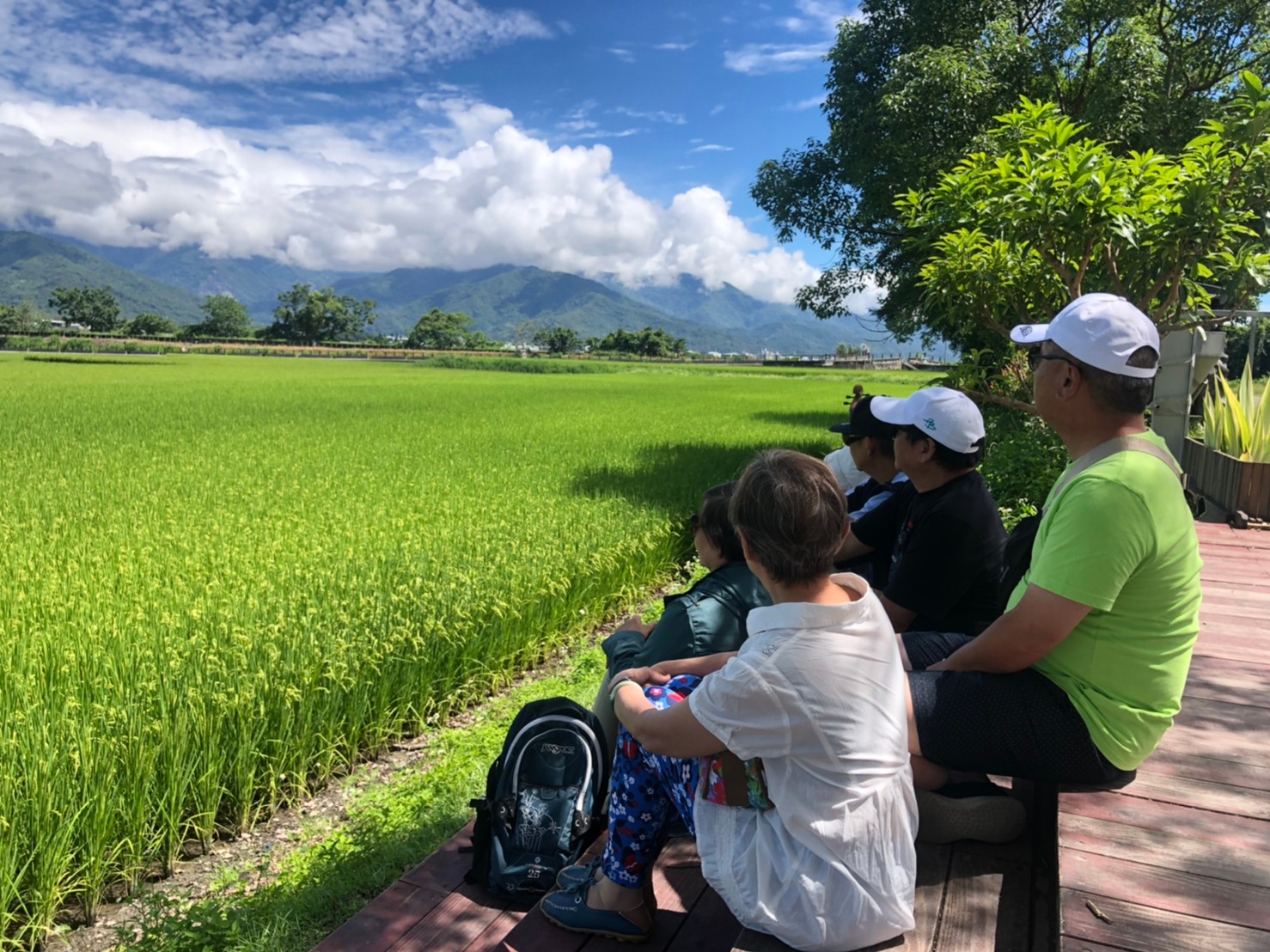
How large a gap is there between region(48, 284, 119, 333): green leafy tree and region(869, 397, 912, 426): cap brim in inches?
4518

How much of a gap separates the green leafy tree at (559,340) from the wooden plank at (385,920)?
345 ft

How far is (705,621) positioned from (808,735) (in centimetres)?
69

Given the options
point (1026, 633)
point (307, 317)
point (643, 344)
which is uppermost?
point (307, 317)

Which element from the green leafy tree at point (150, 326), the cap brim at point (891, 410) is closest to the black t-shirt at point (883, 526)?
the cap brim at point (891, 410)

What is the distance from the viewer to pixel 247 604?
4184 millimetres

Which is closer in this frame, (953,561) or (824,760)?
(824,760)

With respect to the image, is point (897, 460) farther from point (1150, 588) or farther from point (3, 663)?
point (3, 663)

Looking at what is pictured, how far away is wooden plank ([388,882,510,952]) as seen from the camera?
2.02m

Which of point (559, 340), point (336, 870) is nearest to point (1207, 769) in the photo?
point (336, 870)

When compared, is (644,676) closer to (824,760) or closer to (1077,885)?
(824,760)

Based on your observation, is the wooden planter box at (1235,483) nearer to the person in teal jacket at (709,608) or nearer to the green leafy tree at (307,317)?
the person in teal jacket at (709,608)

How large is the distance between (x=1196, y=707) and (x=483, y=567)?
3.73 meters

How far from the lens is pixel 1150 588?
1729 millimetres

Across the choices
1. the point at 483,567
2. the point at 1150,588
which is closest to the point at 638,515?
the point at 483,567
